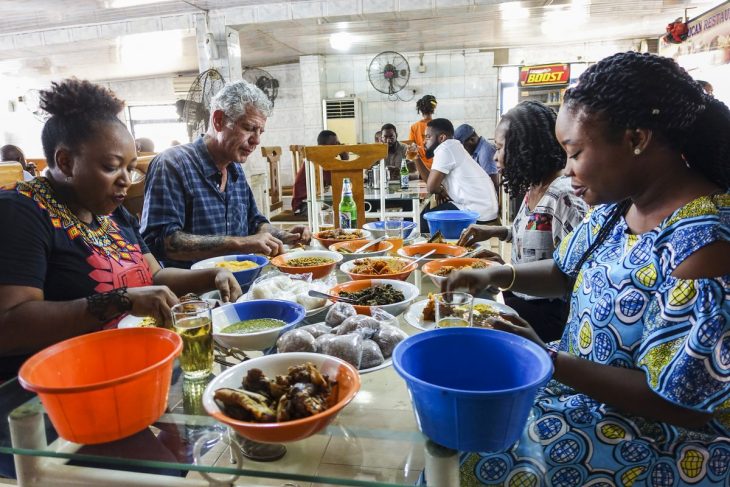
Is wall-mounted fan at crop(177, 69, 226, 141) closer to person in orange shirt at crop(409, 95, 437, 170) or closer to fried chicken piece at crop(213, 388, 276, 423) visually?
person in orange shirt at crop(409, 95, 437, 170)

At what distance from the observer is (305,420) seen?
0.77 meters

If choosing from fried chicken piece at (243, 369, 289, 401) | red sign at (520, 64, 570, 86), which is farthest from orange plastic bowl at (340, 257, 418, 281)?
red sign at (520, 64, 570, 86)

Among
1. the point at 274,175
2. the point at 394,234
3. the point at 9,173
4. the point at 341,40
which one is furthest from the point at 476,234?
the point at 341,40

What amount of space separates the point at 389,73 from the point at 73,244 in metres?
8.29

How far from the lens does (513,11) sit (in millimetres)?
6391

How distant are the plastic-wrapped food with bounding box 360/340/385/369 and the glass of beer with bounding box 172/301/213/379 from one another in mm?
364

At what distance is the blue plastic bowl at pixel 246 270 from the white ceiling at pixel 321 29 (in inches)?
179

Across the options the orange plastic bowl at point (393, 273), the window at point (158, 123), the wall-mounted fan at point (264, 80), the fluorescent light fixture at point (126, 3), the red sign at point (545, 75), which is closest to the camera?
the orange plastic bowl at point (393, 273)

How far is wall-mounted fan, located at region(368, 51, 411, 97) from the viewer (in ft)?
29.6

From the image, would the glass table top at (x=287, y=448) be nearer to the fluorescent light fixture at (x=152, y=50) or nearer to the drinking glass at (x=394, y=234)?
the drinking glass at (x=394, y=234)

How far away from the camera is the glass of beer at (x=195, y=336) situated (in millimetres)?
1087

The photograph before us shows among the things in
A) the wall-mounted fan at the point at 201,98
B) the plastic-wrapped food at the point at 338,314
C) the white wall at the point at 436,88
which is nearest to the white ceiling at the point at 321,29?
the white wall at the point at 436,88

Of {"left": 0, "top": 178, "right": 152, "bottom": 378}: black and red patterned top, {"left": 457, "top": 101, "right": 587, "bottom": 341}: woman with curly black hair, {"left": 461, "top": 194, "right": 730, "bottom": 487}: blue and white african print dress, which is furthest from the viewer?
{"left": 457, "top": 101, "right": 587, "bottom": 341}: woman with curly black hair

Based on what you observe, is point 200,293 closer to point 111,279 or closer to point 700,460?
point 111,279
